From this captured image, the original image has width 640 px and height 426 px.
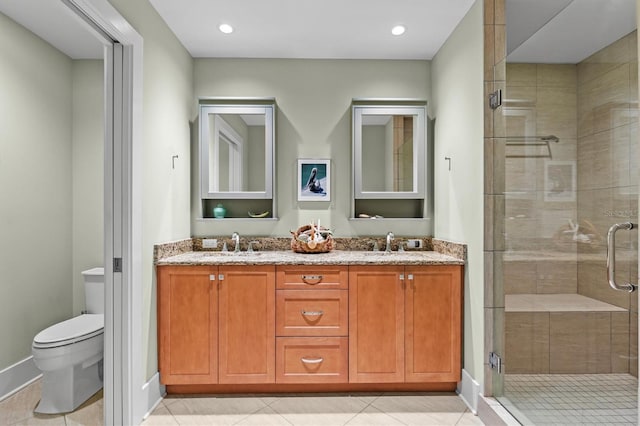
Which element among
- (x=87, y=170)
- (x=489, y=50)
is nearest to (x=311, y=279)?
(x=87, y=170)

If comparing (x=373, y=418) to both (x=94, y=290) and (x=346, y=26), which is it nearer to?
(x=94, y=290)

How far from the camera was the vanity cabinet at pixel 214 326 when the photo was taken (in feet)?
8.13

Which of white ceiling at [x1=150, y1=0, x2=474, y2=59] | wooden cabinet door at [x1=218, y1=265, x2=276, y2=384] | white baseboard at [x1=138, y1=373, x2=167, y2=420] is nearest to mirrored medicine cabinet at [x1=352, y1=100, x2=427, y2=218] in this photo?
white ceiling at [x1=150, y1=0, x2=474, y2=59]

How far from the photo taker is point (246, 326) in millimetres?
2498

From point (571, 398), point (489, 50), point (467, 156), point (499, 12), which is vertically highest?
point (499, 12)

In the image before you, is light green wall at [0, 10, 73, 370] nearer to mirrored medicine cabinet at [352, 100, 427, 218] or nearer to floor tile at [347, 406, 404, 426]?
floor tile at [347, 406, 404, 426]

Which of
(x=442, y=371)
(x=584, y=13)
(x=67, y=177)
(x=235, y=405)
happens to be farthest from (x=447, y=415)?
(x=67, y=177)

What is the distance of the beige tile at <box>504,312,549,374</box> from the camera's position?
6.30 ft

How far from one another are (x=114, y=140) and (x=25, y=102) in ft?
1.97

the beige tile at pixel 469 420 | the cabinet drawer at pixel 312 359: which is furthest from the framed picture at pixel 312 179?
the beige tile at pixel 469 420

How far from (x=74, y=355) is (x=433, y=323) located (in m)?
2.06

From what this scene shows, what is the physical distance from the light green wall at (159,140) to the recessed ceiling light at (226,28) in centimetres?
36

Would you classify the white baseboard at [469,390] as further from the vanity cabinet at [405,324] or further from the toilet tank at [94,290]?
the toilet tank at [94,290]

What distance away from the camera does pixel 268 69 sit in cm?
318
